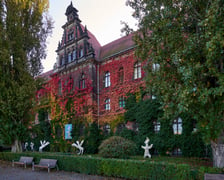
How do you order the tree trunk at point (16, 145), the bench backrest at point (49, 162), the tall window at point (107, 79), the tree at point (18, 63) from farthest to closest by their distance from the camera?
the tall window at point (107, 79)
the tree trunk at point (16, 145)
the tree at point (18, 63)
the bench backrest at point (49, 162)

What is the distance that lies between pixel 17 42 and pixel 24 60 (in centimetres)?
153

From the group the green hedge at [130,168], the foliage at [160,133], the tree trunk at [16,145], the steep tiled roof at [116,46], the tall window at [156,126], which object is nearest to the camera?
the green hedge at [130,168]

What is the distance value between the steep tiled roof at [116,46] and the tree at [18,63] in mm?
7700

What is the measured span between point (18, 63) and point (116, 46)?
430 inches

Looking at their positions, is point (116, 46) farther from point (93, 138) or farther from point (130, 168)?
point (130, 168)

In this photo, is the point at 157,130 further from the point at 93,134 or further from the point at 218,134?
the point at 218,134

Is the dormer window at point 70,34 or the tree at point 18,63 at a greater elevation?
the dormer window at point 70,34

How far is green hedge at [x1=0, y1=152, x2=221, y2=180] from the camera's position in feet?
24.4

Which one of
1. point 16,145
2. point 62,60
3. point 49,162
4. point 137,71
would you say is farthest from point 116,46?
point 49,162

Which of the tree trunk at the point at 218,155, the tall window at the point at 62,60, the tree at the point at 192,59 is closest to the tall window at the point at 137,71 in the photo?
the tree at the point at 192,59

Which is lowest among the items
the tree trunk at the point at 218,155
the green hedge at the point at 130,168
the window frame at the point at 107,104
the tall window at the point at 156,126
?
the green hedge at the point at 130,168

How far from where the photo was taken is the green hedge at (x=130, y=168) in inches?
293

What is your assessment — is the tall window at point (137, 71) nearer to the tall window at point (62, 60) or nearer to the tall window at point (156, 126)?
the tall window at point (156, 126)

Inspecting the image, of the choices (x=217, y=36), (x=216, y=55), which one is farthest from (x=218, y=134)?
(x=217, y=36)
